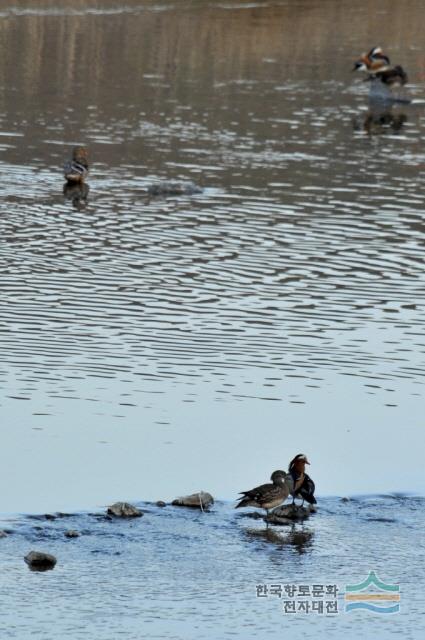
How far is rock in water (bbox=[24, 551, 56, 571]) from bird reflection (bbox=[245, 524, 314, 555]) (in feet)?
5.81

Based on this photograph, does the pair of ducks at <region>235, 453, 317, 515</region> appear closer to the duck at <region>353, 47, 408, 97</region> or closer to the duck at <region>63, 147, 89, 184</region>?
the duck at <region>63, 147, 89, 184</region>

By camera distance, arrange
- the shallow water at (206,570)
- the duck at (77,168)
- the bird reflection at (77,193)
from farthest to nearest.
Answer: the duck at (77,168) → the bird reflection at (77,193) → the shallow water at (206,570)

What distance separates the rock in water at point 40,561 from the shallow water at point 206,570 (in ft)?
0.18

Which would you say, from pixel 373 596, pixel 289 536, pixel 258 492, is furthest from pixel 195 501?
pixel 373 596

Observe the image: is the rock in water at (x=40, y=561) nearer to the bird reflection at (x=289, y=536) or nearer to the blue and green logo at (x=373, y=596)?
the bird reflection at (x=289, y=536)

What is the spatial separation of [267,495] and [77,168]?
621 inches

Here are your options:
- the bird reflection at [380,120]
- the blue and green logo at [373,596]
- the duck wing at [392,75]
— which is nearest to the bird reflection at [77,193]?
the bird reflection at [380,120]

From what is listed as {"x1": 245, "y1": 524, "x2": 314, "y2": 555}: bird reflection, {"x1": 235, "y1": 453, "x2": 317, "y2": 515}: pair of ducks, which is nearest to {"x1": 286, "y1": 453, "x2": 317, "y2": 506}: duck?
{"x1": 235, "y1": 453, "x2": 317, "y2": 515}: pair of ducks

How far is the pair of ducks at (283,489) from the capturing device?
13.4 meters

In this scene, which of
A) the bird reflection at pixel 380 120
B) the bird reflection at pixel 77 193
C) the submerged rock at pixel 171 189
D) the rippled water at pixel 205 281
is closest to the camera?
the rippled water at pixel 205 281

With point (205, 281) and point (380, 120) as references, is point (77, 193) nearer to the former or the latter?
point (205, 281)

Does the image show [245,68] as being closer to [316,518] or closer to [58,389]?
[58,389]

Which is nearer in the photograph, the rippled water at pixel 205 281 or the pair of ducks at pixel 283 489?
the pair of ducks at pixel 283 489

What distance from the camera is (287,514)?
1365 centimetres
